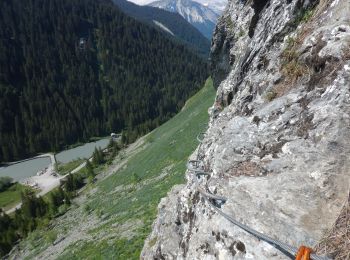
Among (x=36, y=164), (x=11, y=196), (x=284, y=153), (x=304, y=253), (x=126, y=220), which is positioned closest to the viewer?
(x=304, y=253)

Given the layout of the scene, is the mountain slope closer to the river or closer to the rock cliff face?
the rock cliff face

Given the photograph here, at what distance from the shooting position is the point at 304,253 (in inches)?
182

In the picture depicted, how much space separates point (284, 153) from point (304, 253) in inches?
86.9

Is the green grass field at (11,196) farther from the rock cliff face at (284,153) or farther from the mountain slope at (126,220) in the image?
the rock cliff face at (284,153)

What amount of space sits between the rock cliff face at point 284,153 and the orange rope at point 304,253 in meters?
0.47

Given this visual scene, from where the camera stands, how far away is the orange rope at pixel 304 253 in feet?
15.1

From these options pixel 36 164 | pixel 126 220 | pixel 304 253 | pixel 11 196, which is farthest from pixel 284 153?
pixel 36 164

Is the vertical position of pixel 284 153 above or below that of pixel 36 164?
above

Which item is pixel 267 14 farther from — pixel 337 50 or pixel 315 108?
pixel 315 108

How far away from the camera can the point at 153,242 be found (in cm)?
1134

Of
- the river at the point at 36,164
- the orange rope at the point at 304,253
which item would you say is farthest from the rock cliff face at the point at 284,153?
the river at the point at 36,164

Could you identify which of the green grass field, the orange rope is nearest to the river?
the green grass field

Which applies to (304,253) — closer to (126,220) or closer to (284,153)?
(284,153)

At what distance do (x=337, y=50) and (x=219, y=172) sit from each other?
10.8 feet
